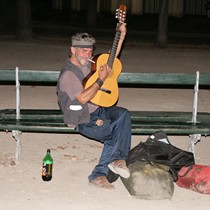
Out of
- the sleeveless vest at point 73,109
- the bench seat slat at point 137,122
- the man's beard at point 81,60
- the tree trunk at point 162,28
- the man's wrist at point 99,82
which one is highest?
the man's beard at point 81,60

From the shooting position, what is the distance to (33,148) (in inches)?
279

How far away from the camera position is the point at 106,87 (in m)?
6.05

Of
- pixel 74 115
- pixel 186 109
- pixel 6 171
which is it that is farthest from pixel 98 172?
pixel 186 109

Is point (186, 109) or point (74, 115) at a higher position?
point (74, 115)

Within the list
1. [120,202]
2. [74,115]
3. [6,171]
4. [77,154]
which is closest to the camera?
[120,202]

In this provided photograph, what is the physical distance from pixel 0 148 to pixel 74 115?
5.34 ft

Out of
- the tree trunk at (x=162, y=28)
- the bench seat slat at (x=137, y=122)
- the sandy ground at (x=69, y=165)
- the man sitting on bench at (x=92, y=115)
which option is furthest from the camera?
the tree trunk at (x=162, y=28)

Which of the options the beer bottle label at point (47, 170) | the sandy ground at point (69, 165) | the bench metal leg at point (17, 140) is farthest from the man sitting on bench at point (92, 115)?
the bench metal leg at point (17, 140)

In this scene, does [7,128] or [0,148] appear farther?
[0,148]

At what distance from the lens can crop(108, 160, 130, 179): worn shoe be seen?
5.58 metres

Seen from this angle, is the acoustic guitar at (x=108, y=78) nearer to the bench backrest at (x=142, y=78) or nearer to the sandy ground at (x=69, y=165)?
the bench backrest at (x=142, y=78)

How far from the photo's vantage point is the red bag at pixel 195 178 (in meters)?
5.60

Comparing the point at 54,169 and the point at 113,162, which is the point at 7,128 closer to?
the point at 54,169

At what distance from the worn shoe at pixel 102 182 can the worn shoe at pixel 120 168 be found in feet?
0.43
